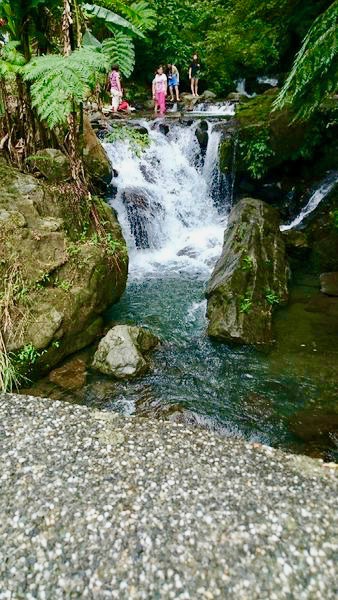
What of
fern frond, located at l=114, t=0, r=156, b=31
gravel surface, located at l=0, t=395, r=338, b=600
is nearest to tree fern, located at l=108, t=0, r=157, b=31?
fern frond, located at l=114, t=0, r=156, b=31

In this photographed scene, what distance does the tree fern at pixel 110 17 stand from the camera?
5.20m

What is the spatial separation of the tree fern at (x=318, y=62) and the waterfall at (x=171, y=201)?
4293mm

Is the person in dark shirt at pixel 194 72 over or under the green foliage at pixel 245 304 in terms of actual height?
over

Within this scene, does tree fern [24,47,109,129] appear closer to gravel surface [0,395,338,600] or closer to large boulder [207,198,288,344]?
gravel surface [0,395,338,600]

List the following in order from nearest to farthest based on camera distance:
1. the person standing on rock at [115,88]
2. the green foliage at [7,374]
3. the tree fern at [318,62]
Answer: the tree fern at [318,62]
the green foliage at [7,374]
the person standing on rock at [115,88]

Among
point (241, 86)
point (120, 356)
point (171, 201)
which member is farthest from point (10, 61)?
point (241, 86)

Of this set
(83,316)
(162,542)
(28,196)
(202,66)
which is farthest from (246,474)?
(202,66)

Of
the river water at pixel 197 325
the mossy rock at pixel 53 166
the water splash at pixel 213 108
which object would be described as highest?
the water splash at pixel 213 108

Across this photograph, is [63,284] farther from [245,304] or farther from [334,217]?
[334,217]

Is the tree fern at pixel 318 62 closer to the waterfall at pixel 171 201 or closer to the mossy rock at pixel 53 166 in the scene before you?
the mossy rock at pixel 53 166

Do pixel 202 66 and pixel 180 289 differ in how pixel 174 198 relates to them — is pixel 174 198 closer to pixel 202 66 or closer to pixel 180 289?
pixel 180 289

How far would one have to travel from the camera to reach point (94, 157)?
26.6 feet

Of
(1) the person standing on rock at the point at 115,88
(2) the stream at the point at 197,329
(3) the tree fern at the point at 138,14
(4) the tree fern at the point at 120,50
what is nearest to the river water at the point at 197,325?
(2) the stream at the point at 197,329

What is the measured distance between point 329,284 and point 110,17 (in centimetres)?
539
